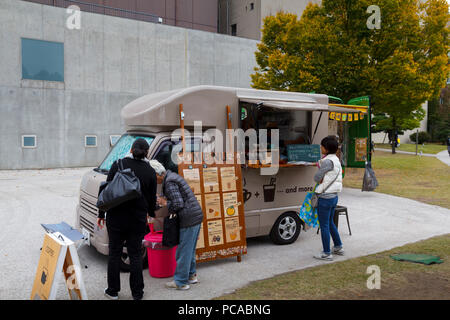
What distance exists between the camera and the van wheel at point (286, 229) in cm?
708

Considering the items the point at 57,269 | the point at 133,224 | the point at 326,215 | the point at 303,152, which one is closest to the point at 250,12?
the point at 303,152

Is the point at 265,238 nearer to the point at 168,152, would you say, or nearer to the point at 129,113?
the point at 168,152

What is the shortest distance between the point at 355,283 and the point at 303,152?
104 inches

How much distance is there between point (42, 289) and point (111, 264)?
0.76 metres

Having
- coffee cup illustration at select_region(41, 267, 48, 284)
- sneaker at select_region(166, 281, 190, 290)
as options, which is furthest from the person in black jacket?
coffee cup illustration at select_region(41, 267, 48, 284)

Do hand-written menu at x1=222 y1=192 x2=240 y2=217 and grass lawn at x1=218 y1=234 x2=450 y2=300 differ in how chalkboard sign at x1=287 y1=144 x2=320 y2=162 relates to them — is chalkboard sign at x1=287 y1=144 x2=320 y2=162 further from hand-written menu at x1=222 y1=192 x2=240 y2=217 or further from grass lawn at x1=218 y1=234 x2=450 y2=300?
grass lawn at x1=218 y1=234 x2=450 y2=300

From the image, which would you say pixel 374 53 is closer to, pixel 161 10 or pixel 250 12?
pixel 161 10

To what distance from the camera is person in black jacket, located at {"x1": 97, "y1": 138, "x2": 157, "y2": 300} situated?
4.48 metres

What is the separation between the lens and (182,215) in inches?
193

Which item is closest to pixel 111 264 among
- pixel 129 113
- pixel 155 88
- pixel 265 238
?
pixel 129 113

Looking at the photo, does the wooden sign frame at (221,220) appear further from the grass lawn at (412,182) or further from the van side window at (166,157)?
the grass lawn at (412,182)

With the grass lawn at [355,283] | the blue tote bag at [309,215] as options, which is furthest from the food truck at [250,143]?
the grass lawn at [355,283]

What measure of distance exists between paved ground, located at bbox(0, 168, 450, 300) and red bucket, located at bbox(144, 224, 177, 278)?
0.14m

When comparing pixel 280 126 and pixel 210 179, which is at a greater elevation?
pixel 280 126
